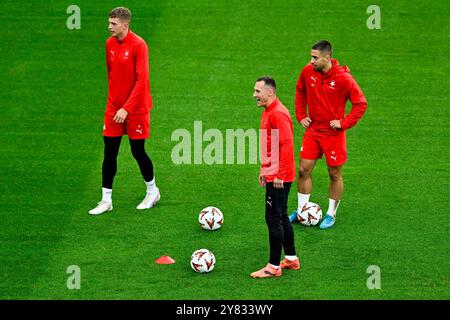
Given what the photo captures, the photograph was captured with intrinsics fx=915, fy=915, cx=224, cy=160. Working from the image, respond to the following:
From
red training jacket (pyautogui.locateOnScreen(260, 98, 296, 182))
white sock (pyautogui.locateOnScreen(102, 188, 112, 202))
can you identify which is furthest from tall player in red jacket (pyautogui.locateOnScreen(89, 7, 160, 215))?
red training jacket (pyautogui.locateOnScreen(260, 98, 296, 182))

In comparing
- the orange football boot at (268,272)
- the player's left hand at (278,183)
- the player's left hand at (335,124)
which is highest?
the player's left hand at (335,124)

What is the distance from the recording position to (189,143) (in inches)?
615

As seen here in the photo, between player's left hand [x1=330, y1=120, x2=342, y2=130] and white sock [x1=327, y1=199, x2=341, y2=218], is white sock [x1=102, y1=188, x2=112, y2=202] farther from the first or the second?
player's left hand [x1=330, y1=120, x2=342, y2=130]

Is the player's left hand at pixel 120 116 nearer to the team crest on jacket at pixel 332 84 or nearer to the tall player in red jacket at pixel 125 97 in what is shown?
the tall player in red jacket at pixel 125 97

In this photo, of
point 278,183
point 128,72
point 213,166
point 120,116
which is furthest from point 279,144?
point 213,166

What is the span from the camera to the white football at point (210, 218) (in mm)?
12320

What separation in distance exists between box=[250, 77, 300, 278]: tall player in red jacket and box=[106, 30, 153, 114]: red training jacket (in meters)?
2.32

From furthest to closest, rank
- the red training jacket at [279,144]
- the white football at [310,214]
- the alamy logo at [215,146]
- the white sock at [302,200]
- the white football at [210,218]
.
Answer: the alamy logo at [215,146]
the white sock at [302,200]
the white football at [310,214]
the white football at [210,218]
the red training jacket at [279,144]

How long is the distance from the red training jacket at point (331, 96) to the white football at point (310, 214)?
1.03 metres

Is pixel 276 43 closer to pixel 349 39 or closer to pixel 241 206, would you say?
pixel 349 39

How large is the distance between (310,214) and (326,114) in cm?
138

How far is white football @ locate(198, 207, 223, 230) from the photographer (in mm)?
12320

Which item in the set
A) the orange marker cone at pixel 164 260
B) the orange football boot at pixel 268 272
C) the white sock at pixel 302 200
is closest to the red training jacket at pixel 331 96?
the white sock at pixel 302 200

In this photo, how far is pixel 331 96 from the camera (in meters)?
12.2
